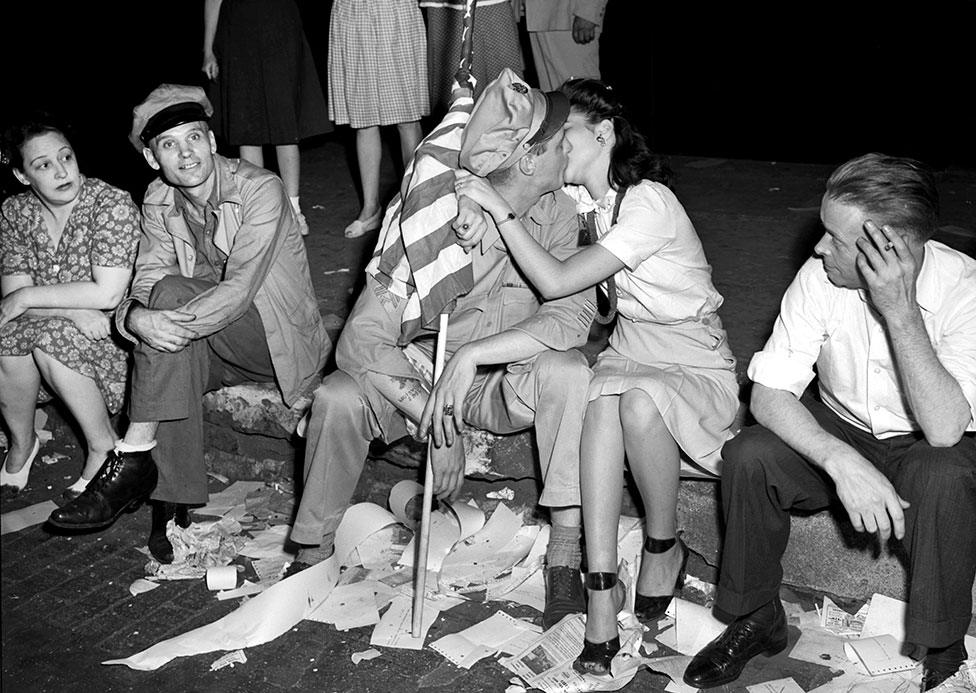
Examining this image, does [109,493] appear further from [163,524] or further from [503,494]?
[503,494]

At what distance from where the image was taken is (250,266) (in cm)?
419

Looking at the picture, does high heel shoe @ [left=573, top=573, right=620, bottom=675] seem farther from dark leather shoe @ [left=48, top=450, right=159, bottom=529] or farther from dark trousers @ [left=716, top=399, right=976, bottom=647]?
dark leather shoe @ [left=48, top=450, right=159, bottom=529]

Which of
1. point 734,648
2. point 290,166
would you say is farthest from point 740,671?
point 290,166

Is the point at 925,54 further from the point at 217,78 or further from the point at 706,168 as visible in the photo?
the point at 217,78

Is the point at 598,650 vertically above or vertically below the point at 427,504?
below

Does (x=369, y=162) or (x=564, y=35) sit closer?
(x=369, y=162)

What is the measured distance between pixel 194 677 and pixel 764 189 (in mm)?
4116

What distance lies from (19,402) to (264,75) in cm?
209

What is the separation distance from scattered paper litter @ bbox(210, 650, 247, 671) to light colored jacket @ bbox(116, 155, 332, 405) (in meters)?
1.09

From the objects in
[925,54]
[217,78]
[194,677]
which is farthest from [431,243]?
[925,54]

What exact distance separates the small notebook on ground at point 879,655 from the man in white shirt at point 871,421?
75 mm

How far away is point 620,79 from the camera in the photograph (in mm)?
10148

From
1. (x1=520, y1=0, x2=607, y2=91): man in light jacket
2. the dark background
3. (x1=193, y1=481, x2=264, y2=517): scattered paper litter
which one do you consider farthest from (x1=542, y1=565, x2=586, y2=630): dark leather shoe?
the dark background

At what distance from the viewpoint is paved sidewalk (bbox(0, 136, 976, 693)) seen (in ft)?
11.6
